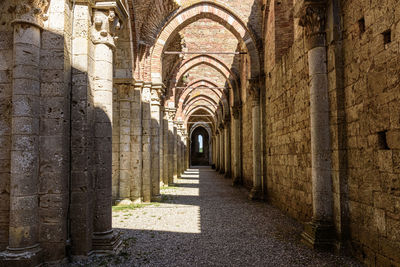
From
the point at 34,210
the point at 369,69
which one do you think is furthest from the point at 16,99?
the point at 369,69

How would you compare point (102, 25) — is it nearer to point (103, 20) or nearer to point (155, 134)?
point (103, 20)

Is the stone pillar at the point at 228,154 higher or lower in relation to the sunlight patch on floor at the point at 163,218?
higher

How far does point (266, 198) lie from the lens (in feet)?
34.8

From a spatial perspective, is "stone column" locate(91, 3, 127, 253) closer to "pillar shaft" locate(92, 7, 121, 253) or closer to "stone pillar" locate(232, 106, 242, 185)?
"pillar shaft" locate(92, 7, 121, 253)

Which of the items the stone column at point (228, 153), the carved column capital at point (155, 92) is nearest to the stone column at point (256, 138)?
the carved column capital at point (155, 92)

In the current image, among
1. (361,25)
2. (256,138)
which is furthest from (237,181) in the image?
(361,25)

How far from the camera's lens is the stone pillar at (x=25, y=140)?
3916mm

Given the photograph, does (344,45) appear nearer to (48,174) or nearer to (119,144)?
(48,174)

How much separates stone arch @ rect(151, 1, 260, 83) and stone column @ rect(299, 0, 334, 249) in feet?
19.2

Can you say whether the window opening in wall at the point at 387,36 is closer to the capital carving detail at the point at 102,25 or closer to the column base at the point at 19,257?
the capital carving detail at the point at 102,25

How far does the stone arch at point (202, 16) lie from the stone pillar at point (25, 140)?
7154 mm

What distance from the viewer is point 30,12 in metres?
Result: 4.09

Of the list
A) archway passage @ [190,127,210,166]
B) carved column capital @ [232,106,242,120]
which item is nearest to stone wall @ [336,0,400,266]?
carved column capital @ [232,106,242,120]

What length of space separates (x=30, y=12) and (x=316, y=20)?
4.37 metres
